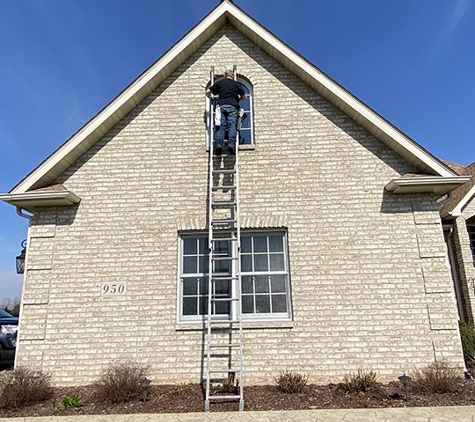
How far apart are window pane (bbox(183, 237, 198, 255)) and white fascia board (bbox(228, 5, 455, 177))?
4158 millimetres

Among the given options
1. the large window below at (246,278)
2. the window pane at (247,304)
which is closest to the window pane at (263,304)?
the large window below at (246,278)

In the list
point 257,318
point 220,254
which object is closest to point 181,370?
point 257,318

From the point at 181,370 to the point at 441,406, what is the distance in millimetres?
4044

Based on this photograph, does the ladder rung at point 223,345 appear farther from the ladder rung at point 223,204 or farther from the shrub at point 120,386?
the ladder rung at point 223,204

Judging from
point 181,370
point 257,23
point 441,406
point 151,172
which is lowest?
point 441,406

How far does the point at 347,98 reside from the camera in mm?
7164

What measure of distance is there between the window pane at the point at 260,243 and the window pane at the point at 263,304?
899 mm

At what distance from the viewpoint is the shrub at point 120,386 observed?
212 inches

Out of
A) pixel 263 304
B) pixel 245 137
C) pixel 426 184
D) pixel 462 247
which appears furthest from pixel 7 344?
pixel 462 247

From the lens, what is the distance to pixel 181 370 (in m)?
6.27

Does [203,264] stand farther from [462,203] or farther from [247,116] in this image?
[462,203]

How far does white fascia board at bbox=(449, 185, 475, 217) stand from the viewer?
10.4 meters

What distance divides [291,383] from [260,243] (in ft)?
8.28

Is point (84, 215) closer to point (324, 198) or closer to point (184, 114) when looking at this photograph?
point (184, 114)
